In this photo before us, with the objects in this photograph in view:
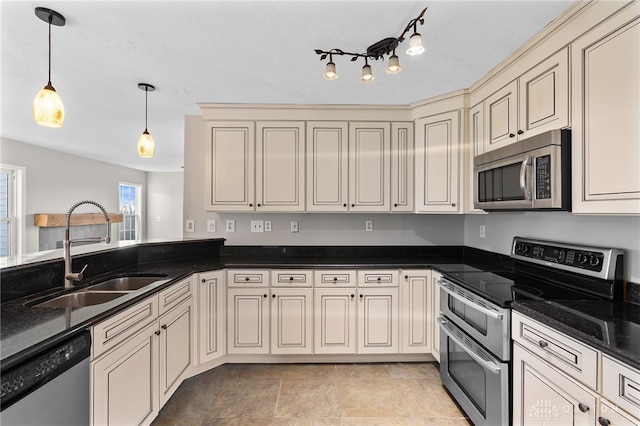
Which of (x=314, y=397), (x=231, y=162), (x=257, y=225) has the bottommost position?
(x=314, y=397)

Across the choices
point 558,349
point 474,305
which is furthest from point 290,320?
point 558,349

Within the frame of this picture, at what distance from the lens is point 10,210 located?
429 centimetres

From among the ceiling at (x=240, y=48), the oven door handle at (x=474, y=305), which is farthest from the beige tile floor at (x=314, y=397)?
the ceiling at (x=240, y=48)

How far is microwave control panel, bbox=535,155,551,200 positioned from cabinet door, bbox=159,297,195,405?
230cm

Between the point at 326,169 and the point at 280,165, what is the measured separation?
429 mm

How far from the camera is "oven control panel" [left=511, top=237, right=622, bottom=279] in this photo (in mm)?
1473

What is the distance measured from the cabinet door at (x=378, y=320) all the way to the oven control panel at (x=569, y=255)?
98cm

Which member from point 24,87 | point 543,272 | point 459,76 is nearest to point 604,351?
point 543,272

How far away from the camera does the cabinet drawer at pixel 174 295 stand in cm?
183

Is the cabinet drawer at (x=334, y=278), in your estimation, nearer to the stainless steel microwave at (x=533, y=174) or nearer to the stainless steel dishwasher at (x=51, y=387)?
the stainless steel microwave at (x=533, y=174)

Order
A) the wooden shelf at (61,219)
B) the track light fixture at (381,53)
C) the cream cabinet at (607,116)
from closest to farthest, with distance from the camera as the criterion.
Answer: the cream cabinet at (607,116), the track light fixture at (381,53), the wooden shelf at (61,219)

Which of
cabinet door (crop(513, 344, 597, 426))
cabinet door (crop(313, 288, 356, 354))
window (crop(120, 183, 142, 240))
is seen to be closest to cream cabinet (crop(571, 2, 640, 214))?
cabinet door (crop(513, 344, 597, 426))

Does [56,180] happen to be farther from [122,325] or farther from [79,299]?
[122,325]

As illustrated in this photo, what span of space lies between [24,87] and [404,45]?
2.94 metres
